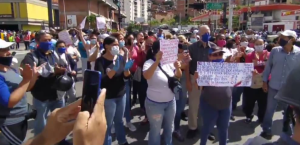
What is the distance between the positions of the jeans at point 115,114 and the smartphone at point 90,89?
221 centimetres

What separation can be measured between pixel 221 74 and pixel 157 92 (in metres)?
0.98

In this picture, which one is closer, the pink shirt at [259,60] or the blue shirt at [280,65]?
the blue shirt at [280,65]

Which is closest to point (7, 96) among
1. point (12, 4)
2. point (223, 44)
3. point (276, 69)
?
point (276, 69)

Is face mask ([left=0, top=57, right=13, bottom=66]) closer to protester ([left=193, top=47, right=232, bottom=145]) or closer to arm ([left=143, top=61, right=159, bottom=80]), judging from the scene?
arm ([left=143, top=61, right=159, bottom=80])

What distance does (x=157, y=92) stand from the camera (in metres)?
3.40

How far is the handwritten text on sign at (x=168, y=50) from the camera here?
11.0ft

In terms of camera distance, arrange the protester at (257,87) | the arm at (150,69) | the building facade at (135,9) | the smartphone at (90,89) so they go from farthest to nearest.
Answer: the building facade at (135,9) < the protester at (257,87) < the arm at (150,69) < the smartphone at (90,89)

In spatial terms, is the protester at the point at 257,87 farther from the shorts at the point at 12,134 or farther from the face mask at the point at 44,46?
the shorts at the point at 12,134

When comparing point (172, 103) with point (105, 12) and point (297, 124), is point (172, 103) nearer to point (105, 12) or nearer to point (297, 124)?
point (297, 124)

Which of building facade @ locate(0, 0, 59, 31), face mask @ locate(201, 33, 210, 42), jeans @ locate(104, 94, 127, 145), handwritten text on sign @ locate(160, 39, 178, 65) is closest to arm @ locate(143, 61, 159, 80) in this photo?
handwritten text on sign @ locate(160, 39, 178, 65)

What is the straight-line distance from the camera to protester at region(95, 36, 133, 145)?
3.52 meters

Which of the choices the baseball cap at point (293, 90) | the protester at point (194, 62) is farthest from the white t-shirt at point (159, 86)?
the baseball cap at point (293, 90)

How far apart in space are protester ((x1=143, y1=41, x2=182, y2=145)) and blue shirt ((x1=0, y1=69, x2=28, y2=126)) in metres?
1.54

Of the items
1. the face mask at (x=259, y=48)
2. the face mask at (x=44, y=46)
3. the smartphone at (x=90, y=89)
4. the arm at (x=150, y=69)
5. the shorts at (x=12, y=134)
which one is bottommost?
the shorts at (x=12, y=134)
